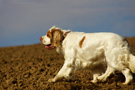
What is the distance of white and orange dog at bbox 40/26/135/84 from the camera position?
17.6ft

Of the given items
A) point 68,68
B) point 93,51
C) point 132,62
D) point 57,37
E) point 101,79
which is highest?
point 57,37

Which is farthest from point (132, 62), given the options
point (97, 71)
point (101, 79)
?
point (97, 71)

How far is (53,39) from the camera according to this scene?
6316 millimetres

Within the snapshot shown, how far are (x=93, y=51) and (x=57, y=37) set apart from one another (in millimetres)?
1151

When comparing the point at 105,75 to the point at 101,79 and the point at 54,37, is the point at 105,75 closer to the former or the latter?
the point at 101,79

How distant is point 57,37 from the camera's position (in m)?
6.24

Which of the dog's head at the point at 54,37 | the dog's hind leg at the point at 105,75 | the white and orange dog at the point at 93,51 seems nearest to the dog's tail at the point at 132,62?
the white and orange dog at the point at 93,51

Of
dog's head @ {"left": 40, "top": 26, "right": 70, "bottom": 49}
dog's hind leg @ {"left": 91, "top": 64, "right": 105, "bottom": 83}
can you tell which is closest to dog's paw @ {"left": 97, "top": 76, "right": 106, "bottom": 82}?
dog's hind leg @ {"left": 91, "top": 64, "right": 105, "bottom": 83}

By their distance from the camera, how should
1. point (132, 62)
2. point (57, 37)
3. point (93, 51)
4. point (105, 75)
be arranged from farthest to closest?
1. point (57, 37)
2. point (105, 75)
3. point (93, 51)
4. point (132, 62)

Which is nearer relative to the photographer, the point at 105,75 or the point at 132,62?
the point at 132,62

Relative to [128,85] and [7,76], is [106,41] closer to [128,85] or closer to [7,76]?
[128,85]

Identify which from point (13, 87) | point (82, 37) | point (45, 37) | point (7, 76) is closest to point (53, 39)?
point (45, 37)

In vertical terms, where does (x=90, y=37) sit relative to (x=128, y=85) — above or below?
above

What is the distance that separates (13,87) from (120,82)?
9.55 ft
